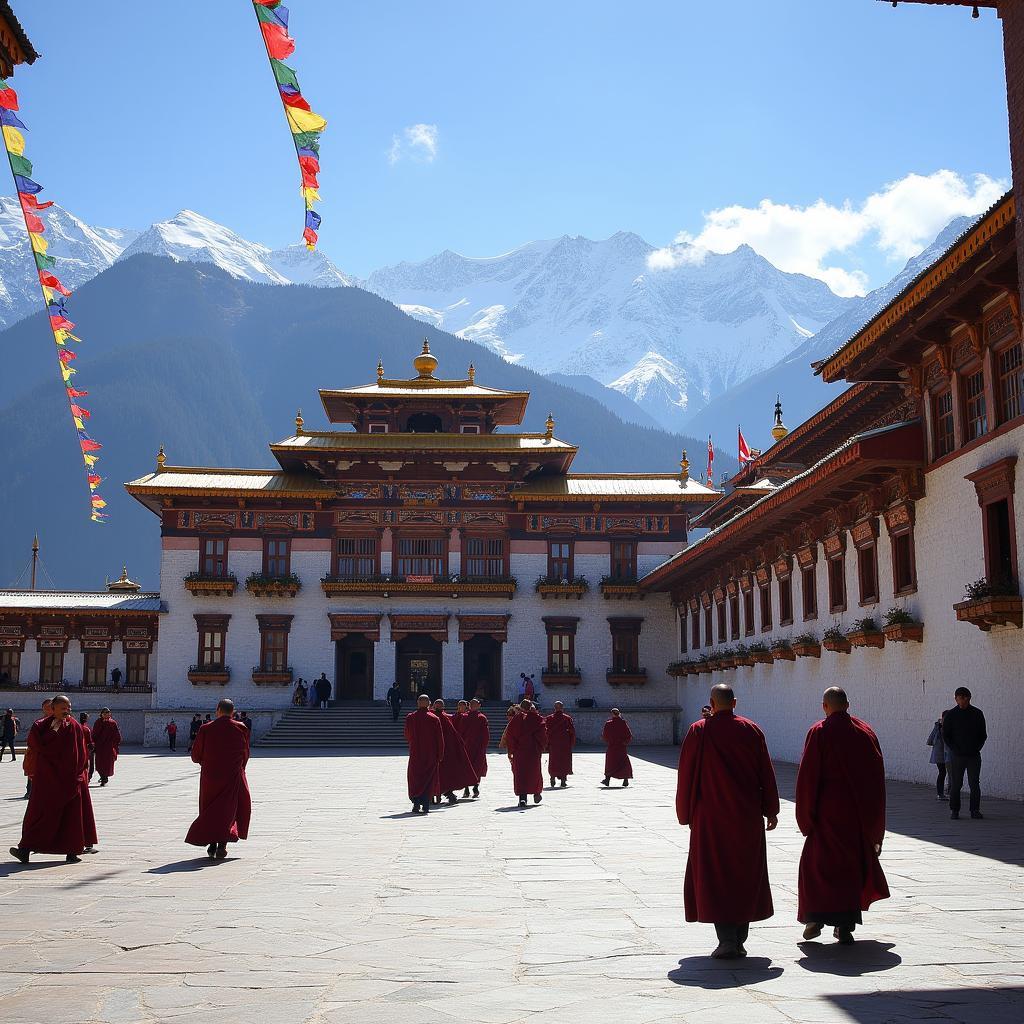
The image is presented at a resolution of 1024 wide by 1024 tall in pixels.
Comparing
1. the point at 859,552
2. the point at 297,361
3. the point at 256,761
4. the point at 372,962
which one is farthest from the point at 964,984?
the point at 297,361

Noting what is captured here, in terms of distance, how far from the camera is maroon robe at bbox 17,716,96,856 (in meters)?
12.5

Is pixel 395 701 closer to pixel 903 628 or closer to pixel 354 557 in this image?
pixel 354 557

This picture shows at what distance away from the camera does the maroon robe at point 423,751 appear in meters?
18.2

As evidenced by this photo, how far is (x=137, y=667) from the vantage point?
44719mm

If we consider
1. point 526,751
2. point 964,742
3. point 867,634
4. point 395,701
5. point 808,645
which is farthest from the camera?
point 395,701

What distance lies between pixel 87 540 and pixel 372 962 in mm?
163348

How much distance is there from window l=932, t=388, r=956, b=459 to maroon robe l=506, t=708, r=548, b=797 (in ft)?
24.4

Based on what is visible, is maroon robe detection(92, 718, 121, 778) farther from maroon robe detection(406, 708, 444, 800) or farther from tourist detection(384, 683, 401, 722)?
tourist detection(384, 683, 401, 722)

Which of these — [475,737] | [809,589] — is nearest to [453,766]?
[475,737]

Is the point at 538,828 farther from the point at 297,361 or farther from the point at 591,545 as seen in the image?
the point at 297,361

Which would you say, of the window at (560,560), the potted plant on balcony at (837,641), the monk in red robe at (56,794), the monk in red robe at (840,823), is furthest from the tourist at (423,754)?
the window at (560,560)

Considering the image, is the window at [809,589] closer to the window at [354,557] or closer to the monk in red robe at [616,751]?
the monk in red robe at [616,751]

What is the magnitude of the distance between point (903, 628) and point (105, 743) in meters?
14.1

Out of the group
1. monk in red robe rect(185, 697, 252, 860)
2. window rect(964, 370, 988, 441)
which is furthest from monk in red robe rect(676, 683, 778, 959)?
window rect(964, 370, 988, 441)
